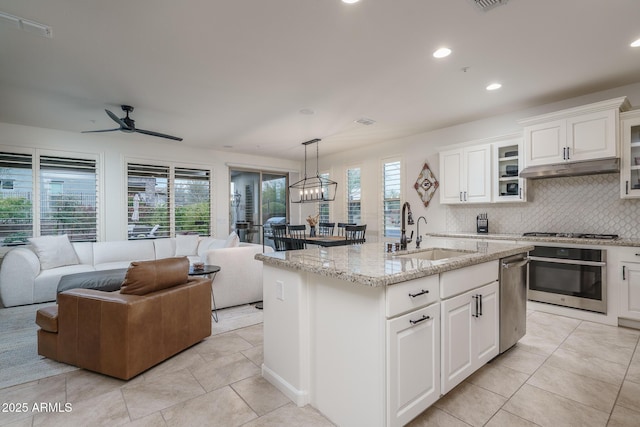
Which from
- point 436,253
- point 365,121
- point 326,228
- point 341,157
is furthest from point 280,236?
point 436,253

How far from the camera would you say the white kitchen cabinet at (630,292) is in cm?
316

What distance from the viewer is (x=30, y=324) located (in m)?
3.49

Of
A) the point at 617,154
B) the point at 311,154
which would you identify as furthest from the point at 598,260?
the point at 311,154

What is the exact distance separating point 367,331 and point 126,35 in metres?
2.96

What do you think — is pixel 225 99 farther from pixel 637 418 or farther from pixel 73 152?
pixel 637 418

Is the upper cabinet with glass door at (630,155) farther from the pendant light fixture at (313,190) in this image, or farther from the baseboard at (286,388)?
the pendant light fixture at (313,190)

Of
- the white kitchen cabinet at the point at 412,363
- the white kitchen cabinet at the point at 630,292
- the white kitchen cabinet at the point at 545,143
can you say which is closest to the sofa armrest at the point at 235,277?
the white kitchen cabinet at the point at 412,363

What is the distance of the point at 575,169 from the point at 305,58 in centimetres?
330

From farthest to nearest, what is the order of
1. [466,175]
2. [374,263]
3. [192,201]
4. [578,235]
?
[192,201]
[466,175]
[578,235]
[374,263]

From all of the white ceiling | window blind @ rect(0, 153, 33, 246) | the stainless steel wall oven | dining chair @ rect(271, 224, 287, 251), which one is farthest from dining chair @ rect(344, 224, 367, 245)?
window blind @ rect(0, 153, 33, 246)

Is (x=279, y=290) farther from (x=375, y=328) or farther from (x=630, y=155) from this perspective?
(x=630, y=155)

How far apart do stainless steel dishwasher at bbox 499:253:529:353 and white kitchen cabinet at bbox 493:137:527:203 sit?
1.76 m

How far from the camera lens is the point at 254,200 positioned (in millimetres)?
7758

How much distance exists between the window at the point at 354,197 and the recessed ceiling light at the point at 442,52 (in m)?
4.13
